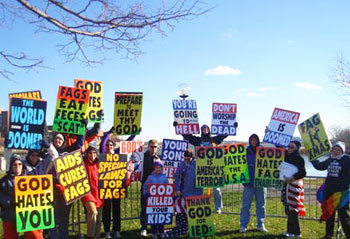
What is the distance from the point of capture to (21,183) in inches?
236

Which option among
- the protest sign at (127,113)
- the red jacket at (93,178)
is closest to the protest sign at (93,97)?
the protest sign at (127,113)

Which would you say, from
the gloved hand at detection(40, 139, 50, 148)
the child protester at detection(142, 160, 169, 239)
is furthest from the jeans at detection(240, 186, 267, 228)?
the gloved hand at detection(40, 139, 50, 148)

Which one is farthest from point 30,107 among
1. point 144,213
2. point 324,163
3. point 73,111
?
point 324,163

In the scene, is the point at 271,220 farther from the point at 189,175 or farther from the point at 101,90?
the point at 101,90

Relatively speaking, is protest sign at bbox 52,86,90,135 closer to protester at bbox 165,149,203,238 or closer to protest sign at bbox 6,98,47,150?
protest sign at bbox 6,98,47,150

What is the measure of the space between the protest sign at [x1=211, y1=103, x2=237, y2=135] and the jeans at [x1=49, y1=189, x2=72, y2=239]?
5.70m

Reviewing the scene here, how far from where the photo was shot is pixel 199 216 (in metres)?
8.13

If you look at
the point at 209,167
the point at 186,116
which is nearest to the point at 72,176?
the point at 209,167

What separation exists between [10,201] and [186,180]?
372cm

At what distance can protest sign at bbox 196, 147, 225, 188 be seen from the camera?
8.36m

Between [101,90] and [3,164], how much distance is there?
24.2 m

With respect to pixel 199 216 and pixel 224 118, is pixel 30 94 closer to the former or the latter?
pixel 199 216

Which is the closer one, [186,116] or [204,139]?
[204,139]

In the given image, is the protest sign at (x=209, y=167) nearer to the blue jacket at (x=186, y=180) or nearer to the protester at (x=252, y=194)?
the blue jacket at (x=186, y=180)
